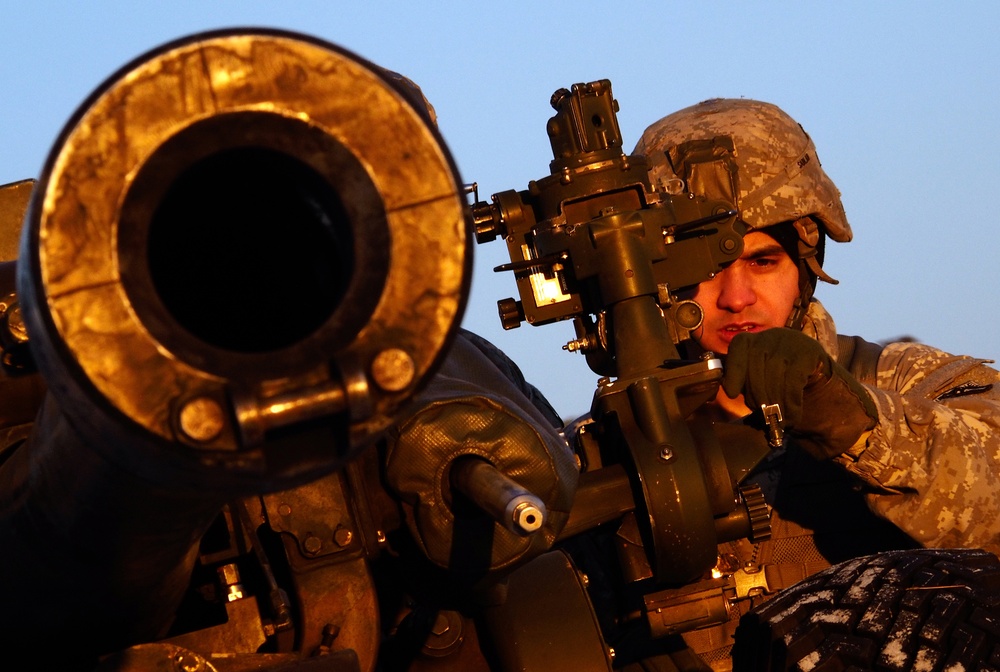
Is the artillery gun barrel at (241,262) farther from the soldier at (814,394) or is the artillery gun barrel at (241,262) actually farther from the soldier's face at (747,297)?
the soldier's face at (747,297)

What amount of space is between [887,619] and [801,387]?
40.2 inches

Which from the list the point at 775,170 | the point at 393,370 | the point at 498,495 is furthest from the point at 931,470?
the point at 393,370

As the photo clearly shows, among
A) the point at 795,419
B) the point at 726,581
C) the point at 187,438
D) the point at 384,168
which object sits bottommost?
the point at 726,581

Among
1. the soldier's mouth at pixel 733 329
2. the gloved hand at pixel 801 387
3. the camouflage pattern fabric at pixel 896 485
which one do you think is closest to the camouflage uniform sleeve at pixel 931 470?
the camouflage pattern fabric at pixel 896 485

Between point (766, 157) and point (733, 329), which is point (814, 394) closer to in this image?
point (733, 329)

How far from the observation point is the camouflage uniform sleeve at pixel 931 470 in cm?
579

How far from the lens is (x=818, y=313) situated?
7133mm

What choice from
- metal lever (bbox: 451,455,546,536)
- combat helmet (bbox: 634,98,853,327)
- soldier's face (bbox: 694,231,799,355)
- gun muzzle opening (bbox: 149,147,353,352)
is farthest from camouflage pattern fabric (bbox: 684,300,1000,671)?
gun muzzle opening (bbox: 149,147,353,352)

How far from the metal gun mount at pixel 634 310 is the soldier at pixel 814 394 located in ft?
0.76

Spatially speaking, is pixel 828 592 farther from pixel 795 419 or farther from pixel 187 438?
pixel 187 438

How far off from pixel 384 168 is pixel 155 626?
57.2 inches

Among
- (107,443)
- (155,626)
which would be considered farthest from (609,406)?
(107,443)

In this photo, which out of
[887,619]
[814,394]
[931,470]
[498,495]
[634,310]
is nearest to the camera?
[498,495]

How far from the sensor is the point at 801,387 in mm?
4887
